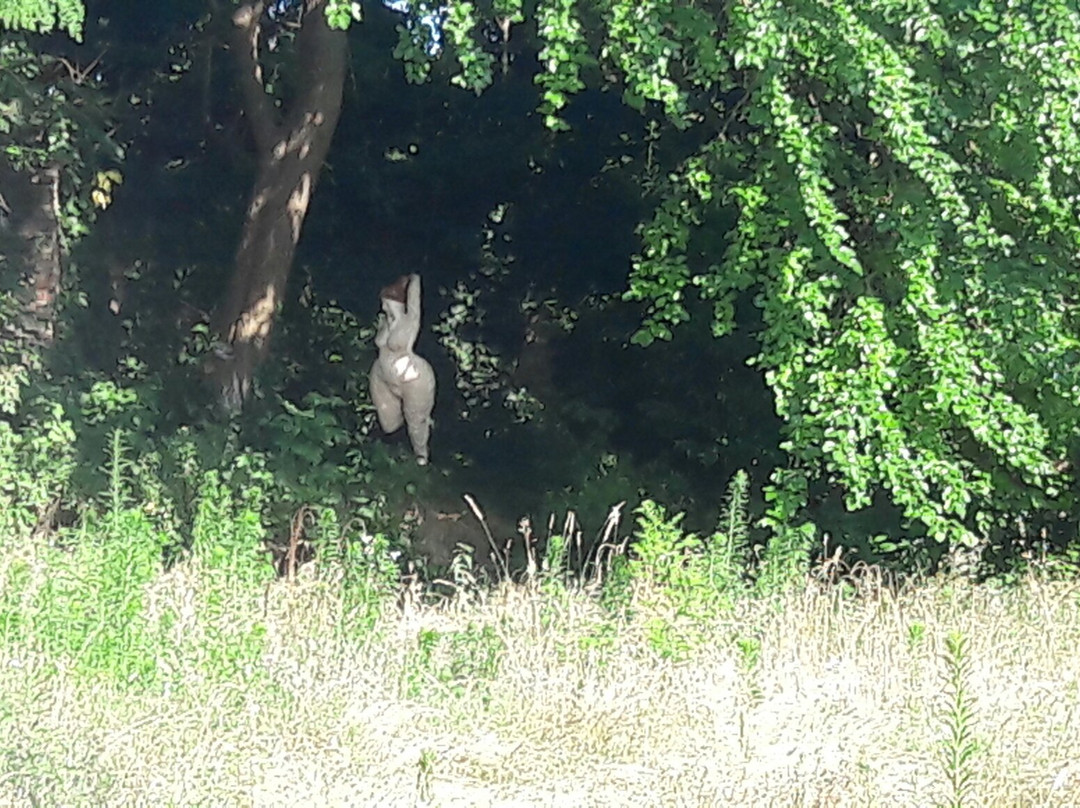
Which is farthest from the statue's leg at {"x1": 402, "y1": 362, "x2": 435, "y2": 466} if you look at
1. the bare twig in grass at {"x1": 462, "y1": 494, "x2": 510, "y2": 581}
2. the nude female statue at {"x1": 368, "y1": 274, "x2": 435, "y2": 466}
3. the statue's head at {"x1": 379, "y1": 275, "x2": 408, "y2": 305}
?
the bare twig in grass at {"x1": 462, "y1": 494, "x2": 510, "y2": 581}

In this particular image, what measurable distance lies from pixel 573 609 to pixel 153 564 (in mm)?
2112

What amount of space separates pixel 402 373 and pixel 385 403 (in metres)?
0.43

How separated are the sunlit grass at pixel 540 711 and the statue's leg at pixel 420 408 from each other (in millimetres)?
5325

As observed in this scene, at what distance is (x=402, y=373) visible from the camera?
1292 cm

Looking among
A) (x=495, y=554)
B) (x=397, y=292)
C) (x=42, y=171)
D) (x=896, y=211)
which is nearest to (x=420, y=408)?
(x=397, y=292)

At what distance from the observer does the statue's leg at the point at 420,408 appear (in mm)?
13031

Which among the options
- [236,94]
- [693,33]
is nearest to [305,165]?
[236,94]

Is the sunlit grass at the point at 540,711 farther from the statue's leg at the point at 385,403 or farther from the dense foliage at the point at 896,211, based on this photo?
the statue's leg at the point at 385,403

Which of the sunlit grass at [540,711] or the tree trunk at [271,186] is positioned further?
the tree trunk at [271,186]

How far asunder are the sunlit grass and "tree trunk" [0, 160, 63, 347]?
249 inches

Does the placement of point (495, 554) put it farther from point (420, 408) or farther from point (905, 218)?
point (420, 408)

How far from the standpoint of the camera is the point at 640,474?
540 inches

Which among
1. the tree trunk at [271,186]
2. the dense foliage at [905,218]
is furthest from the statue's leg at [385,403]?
the dense foliage at [905,218]

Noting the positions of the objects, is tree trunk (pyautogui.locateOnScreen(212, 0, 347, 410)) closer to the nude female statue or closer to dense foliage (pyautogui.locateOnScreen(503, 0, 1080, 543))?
the nude female statue
